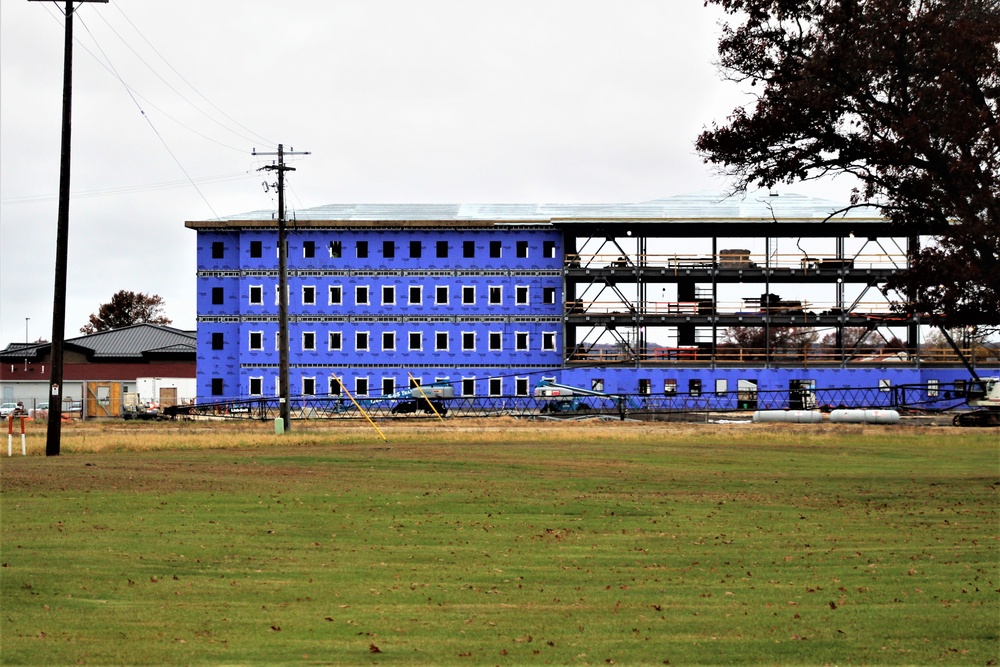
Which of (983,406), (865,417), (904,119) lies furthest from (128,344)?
(904,119)

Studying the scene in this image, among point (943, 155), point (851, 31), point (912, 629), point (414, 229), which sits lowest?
point (912, 629)

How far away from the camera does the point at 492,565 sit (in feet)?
48.6

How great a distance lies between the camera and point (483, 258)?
81562 mm

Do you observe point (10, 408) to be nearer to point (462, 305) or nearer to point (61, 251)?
point (462, 305)

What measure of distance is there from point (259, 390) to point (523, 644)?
2879 inches

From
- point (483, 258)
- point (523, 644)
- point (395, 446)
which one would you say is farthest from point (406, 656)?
point (483, 258)

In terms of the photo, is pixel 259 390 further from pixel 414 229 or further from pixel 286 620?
pixel 286 620

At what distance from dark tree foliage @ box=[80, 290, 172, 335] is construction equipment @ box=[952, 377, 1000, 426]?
306 ft

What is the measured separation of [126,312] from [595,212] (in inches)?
2875

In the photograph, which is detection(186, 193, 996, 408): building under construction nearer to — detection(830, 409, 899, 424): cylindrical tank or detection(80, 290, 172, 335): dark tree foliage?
detection(830, 409, 899, 424): cylindrical tank

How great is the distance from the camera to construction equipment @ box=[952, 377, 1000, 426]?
2393 inches

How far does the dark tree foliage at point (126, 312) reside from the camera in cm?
13488

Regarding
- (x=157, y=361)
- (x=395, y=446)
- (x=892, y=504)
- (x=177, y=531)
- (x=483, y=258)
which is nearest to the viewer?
(x=177, y=531)

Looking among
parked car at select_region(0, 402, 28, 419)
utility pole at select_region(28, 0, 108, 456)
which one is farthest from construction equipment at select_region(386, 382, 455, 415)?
utility pole at select_region(28, 0, 108, 456)
